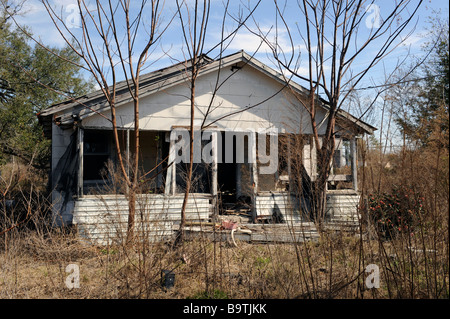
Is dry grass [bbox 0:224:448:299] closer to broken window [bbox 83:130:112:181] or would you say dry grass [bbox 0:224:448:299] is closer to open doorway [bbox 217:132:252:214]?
broken window [bbox 83:130:112:181]

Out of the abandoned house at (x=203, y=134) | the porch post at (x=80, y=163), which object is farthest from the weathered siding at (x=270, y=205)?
the porch post at (x=80, y=163)

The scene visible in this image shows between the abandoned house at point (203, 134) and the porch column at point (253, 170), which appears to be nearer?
the abandoned house at point (203, 134)

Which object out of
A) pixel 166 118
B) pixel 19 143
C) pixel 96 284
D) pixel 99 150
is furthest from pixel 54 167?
pixel 19 143

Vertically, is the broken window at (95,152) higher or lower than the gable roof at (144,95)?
lower

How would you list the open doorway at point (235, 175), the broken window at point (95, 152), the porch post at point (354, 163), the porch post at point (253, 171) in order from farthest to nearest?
1. the open doorway at point (235, 175)
2. the broken window at point (95, 152)
3. the porch post at point (354, 163)
4. the porch post at point (253, 171)

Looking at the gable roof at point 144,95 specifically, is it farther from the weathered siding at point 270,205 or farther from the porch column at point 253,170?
the weathered siding at point 270,205

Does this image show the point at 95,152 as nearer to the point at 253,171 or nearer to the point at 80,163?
the point at 80,163

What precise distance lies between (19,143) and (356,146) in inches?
531

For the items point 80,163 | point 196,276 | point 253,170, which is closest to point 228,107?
point 253,170

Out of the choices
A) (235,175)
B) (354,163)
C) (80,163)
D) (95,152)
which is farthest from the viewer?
(235,175)

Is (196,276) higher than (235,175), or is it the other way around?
(235,175)

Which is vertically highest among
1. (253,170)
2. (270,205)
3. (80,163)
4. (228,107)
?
(228,107)

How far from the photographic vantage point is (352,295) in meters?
4.41
